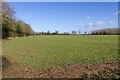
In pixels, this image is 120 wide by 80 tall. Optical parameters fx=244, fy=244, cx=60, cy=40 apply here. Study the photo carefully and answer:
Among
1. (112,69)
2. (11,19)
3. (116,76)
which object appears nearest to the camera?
(116,76)

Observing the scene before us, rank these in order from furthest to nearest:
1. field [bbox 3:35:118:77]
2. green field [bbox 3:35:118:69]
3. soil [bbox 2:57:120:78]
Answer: green field [bbox 3:35:118:69] < field [bbox 3:35:118:77] < soil [bbox 2:57:120:78]

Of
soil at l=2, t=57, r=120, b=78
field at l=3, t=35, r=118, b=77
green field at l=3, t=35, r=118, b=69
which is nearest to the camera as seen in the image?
soil at l=2, t=57, r=120, b=78

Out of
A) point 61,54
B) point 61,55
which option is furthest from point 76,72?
point 61,54

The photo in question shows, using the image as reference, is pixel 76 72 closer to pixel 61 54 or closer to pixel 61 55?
pixel 61 55

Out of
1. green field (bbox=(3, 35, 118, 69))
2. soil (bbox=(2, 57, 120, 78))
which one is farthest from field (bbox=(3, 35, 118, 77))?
soil (bbox=(2, 57, 120, 78))

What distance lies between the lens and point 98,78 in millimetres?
12797

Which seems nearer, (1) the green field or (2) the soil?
(2) the soil

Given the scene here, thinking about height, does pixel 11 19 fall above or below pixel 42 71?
above

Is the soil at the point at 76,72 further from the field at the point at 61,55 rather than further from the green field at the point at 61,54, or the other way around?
the green field at the point at 61,54

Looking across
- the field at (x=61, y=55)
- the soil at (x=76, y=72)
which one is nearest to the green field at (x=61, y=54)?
the field at (x=61, y=55)

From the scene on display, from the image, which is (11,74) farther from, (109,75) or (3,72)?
(109,75)

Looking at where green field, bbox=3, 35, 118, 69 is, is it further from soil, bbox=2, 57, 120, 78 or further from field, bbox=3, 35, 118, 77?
soil, bbox=2, 57, 120, 78

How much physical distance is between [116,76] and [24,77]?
6389 mm

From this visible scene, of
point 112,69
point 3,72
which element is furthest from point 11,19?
point 112,69
